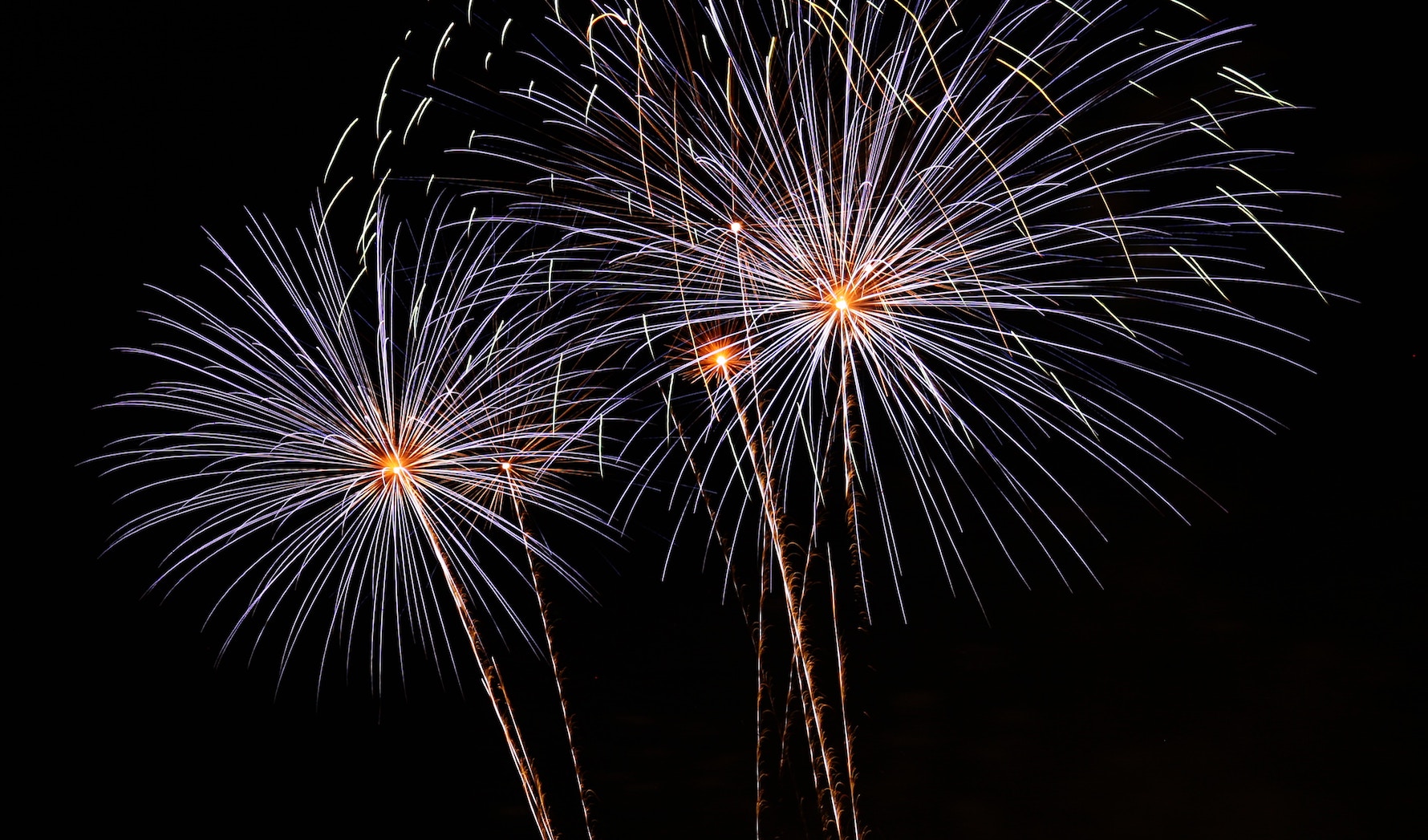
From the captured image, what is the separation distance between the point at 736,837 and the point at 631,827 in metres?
1.08

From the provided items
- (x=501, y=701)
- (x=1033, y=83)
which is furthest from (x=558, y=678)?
(x=1033, y=83)

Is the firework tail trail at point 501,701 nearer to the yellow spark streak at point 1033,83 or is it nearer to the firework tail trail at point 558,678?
the firework tail trail at point 558,678

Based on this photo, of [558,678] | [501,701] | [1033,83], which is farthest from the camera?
[501,701]

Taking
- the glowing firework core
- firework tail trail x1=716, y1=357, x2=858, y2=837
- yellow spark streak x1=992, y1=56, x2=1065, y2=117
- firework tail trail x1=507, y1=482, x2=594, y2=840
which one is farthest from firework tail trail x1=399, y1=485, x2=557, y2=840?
yellow spark streak x1=992, y1=56, x2=1065, y2=117

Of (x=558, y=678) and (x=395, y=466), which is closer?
(x=395, y=466)

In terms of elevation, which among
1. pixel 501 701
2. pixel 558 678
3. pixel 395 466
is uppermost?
pixel 501 701

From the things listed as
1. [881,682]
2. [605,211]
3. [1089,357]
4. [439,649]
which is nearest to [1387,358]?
[1089,357]

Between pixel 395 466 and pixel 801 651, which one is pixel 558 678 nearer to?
pixel 801 651

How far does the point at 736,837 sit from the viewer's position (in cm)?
851

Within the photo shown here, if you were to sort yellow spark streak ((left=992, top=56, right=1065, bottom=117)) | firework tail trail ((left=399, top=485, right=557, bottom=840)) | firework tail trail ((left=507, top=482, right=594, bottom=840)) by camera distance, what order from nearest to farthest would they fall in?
yellow spark streak ((left=992, top=56, right=1065, bottom=117)) → firework tail trail ((left=399, top=485, right=557, bottom=840)) → firework tail trail ((left=507, top=482, right=594, bottom=840))

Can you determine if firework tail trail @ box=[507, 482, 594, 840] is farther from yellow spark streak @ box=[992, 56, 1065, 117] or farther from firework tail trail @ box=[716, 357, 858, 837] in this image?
yellow spark streak @ box=[992, 56, 1065, 117]

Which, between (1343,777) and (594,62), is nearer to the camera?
(594,62)

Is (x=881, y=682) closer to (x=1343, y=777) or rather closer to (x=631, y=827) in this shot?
(x=631, y=827)

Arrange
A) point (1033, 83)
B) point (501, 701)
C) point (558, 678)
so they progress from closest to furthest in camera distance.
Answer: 1. point (1033, 83)
2. point (558, 678)
3. point (501, 701)
